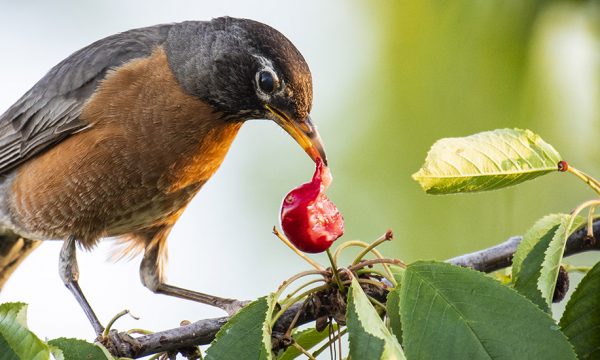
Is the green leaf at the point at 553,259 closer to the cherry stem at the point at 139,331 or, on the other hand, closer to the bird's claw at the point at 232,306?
the cherry stem at the point at 139,331

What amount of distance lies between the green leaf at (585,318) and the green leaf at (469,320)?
8.4 inches

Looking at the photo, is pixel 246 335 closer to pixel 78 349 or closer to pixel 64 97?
pixel 78 349

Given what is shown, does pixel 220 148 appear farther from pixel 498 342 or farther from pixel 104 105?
pixel 498 342

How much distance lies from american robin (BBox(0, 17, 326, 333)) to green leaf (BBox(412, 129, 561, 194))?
137cm

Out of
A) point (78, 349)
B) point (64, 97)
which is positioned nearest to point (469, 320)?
point (78, 349)

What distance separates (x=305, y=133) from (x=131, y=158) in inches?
38.6

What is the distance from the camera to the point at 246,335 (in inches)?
78.4

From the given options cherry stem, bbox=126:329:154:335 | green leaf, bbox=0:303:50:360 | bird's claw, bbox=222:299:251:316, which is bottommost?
bird's claw, bbox=222:299:251:316

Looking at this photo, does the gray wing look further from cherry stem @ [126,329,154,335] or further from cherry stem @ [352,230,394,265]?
cherry stem @ [352,230,394,265]

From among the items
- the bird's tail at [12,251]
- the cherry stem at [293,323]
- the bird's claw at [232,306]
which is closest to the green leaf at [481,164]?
the cherry stem at [293,323]

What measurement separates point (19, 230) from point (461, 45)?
267 cm

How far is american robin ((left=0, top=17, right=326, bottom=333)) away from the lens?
3.93 meters

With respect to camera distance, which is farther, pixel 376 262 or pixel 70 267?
pixel 70 267

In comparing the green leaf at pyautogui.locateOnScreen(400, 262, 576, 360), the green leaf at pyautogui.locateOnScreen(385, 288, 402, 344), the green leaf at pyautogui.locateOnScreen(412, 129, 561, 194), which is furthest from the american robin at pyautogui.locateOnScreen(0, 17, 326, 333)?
the green leaf at pyautogui.locateOnScreen(400, 262, 576, 360)
